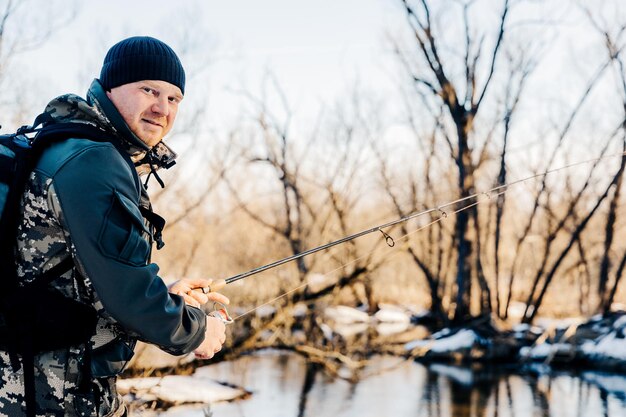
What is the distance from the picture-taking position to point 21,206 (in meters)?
1.43

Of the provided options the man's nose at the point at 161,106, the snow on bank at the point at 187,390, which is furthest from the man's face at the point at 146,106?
the snow on bank at the point at 187,390

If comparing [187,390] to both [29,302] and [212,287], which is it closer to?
[212,287]

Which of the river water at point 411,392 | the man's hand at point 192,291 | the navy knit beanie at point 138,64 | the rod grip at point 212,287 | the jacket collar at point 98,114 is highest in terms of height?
the river water at point 411,392

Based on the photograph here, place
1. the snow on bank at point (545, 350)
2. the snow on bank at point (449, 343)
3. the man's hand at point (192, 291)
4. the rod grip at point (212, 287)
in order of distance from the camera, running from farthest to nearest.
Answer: the snow on bank at point (449, 343), the snow on bank at point (545, 350), the rod grip at point (212, 287), the man's hand at point (192, 291)

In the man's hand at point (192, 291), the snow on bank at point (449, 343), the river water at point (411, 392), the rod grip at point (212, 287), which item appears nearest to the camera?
the man's hand at point (192, 291)

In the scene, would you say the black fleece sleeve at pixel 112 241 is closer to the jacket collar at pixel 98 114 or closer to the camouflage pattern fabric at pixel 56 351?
the camouflage pattern fabric at pixel 56 351

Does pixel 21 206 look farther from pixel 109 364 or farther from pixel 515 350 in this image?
pixel 515 350

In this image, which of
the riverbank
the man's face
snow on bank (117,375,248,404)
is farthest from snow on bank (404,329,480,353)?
the man's face

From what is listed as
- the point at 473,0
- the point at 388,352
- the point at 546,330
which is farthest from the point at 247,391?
the point at 473,0

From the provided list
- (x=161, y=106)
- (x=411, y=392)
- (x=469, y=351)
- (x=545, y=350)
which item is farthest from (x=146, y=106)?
(x=545, y=350)

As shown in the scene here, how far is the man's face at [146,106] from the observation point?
1.64 m

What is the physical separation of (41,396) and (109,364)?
0.50 ft

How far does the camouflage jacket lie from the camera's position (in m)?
1.34

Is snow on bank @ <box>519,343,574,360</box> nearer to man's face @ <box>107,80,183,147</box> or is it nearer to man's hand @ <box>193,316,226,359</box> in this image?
man's hand @ <box>193,316,226,359</box>
